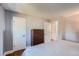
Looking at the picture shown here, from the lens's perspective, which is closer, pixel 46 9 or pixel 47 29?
pixel 46 9

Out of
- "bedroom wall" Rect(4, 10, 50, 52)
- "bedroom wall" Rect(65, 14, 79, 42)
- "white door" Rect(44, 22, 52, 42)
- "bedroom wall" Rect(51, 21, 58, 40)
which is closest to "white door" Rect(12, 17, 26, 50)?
"bedroom wall" Rect(4, 10, 50, 52)

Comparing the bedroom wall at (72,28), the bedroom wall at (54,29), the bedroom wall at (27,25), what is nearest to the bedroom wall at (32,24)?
the bedroom wall at (27,25)

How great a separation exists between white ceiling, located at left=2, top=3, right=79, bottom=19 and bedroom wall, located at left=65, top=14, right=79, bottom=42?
0.07 metres

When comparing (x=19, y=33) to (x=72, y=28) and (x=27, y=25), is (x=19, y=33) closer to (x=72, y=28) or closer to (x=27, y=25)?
(x=27, y=25)

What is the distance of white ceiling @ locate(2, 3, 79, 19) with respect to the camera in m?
1.33

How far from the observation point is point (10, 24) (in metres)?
1.39

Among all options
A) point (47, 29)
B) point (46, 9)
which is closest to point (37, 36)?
point (47, 29)

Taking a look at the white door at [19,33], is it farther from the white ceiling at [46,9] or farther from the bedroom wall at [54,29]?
the bedroom wall at [54,29]

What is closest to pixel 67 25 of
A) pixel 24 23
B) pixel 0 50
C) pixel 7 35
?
pixel 24 23

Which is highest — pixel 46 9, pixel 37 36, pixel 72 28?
pixel 46 9

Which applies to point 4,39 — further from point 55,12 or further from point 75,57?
point 75,57

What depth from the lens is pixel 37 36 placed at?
1487 mm

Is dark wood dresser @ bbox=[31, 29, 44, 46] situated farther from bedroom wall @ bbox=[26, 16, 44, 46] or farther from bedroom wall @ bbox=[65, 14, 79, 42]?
bedroom wall @ bbox=[65, 14, 79, 42]

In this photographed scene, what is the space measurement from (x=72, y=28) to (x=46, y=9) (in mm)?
443
